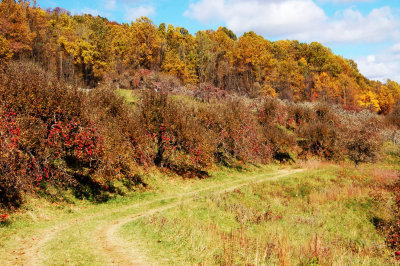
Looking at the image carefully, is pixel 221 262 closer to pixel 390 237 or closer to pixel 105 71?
pixel 390 237

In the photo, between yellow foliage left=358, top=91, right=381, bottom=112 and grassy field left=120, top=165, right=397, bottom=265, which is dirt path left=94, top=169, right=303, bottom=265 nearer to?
grassy field left=120, top=165, right=397, bottom=265

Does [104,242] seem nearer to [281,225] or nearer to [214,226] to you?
[214,226]

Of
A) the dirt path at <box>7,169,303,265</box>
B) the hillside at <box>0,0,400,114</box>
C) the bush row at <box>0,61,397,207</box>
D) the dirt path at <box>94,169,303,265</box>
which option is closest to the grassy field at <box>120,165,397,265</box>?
the dirt path at <box>94,169,303,265</box>

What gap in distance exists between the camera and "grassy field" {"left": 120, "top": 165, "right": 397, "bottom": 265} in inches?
426

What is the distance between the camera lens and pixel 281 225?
1789cm

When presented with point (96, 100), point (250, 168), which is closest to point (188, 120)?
point (96, 100)

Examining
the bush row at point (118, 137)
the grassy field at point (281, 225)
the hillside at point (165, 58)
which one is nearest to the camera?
the grassy field at point (281, 225)

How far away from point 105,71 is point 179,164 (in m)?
48.6

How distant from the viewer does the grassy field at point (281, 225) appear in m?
10.8

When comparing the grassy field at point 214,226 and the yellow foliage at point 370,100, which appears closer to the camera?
the grassy field at point 214,226

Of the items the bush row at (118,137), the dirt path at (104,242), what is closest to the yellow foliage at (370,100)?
the bush row at (118,137)

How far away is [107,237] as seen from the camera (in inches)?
518

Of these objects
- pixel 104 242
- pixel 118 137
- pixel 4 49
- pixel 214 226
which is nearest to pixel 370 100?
pixel 118 137

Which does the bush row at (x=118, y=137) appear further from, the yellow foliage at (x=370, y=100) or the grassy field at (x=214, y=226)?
the yellow foliage at (x=370, y=100)
